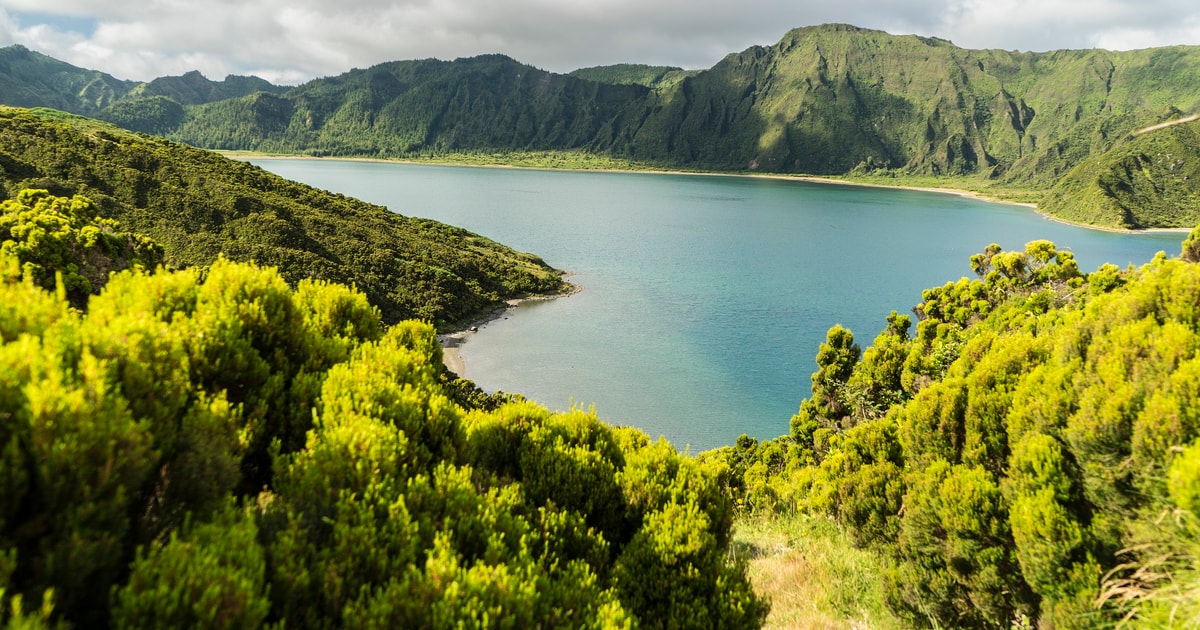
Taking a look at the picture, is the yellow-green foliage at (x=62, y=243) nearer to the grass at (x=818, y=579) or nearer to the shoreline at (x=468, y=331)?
the shoreline at (x=468, y=331)

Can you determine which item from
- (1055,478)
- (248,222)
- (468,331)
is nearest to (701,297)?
(468,331)

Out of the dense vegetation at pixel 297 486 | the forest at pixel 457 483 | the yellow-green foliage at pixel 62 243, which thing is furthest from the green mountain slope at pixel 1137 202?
the yellow-green foliage at pixel 62 243

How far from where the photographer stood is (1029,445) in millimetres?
8047

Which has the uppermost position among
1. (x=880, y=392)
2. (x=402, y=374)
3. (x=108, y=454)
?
(x=108, y=454)

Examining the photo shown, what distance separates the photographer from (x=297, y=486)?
521cm

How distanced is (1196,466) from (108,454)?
8.88m

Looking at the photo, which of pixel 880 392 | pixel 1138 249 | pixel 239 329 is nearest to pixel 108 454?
pixel 239 329

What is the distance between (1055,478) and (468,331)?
6114 cm

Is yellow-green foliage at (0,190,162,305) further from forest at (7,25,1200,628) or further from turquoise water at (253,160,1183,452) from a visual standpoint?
turquoise water at (253,160,1183,452)

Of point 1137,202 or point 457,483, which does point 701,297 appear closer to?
point 457,483

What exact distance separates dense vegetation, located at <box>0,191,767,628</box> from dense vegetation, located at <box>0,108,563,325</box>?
4745cm

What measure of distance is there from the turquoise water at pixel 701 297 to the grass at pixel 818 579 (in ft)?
20.7

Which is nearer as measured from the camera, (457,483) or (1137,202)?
(457,483)

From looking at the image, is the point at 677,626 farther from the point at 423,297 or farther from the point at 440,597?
the point at 423,297
